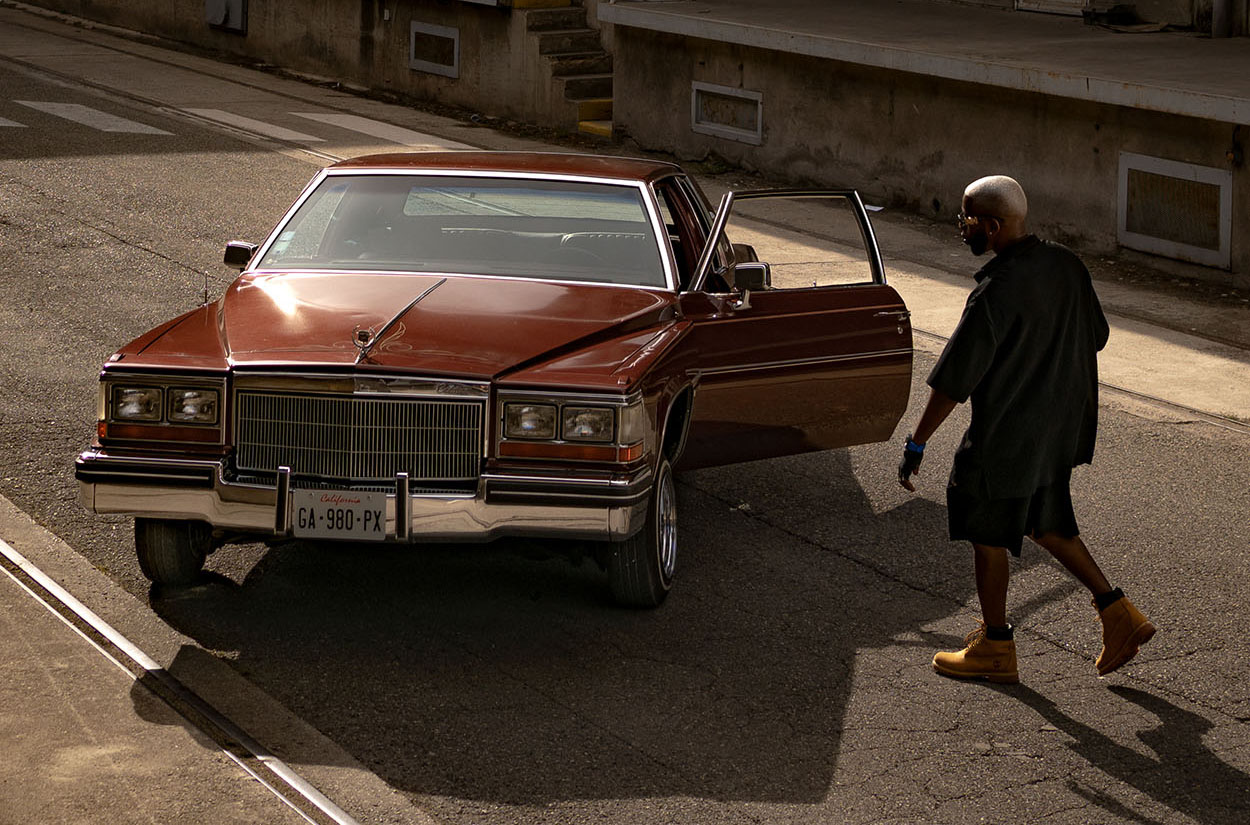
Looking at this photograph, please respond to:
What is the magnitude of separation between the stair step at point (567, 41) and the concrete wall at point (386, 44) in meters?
0.17

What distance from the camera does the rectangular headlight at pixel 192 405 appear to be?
6.08m

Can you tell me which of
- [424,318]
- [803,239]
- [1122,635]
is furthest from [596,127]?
[1122,635]

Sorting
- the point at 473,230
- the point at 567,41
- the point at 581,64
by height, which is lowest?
the point at 473,230

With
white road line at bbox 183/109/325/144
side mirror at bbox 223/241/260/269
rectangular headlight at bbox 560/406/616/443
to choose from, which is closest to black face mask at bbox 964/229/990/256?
rectangular headlight at bbox 560/406/616/443

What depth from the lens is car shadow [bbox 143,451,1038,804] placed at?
5.27m

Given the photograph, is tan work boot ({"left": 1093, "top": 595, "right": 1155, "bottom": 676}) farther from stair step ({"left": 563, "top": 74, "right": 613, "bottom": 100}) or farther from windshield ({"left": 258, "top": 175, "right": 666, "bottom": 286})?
stair step ({"left": 563, "top": 74, "right": 613, "bottom": 100})

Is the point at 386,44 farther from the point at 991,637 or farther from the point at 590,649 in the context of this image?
the point at 991,637

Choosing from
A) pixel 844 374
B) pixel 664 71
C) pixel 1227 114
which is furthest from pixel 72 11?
pixel 844 374

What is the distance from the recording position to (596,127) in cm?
2048

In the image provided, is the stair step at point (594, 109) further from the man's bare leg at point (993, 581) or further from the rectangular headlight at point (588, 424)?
the man's bare leg at point (993, 581)

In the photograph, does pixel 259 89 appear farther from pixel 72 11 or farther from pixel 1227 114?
pixel 1227 114

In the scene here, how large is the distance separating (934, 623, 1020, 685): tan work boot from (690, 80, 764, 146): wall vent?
1256 centimetres

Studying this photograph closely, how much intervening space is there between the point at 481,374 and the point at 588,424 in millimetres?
398

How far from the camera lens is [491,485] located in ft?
19.4
